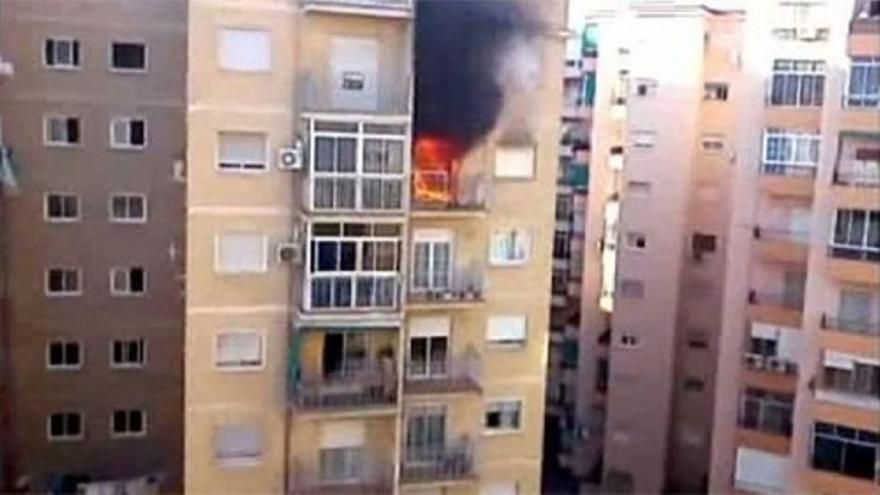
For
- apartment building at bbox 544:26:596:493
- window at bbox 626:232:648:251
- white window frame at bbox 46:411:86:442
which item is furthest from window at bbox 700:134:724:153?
white window frame at bbox 46:411:86:442

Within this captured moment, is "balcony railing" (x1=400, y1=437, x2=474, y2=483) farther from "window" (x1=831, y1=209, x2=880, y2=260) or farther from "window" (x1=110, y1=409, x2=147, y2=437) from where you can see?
"window" (x1=831, y1=209, x2=880, y2=260)

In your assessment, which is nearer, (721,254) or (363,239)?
(363,239)

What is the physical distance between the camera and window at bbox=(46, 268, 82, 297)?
23.3m

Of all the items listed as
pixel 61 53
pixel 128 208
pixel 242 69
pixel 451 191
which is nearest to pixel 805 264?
pixel 451 191

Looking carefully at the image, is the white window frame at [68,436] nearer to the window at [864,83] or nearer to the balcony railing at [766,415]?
the balcony railing at [766,415]

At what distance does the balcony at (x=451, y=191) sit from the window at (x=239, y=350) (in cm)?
365

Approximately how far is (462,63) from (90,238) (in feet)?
30.8

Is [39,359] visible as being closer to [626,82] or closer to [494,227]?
[494,227]

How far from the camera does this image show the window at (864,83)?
19719 mm

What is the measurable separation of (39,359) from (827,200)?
635 inches

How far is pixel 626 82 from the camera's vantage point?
30922mm

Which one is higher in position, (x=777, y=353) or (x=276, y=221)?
(x=276, y=221)

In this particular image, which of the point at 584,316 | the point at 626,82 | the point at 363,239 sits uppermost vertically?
the point at 626,82

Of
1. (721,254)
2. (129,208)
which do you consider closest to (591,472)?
(721,254)
